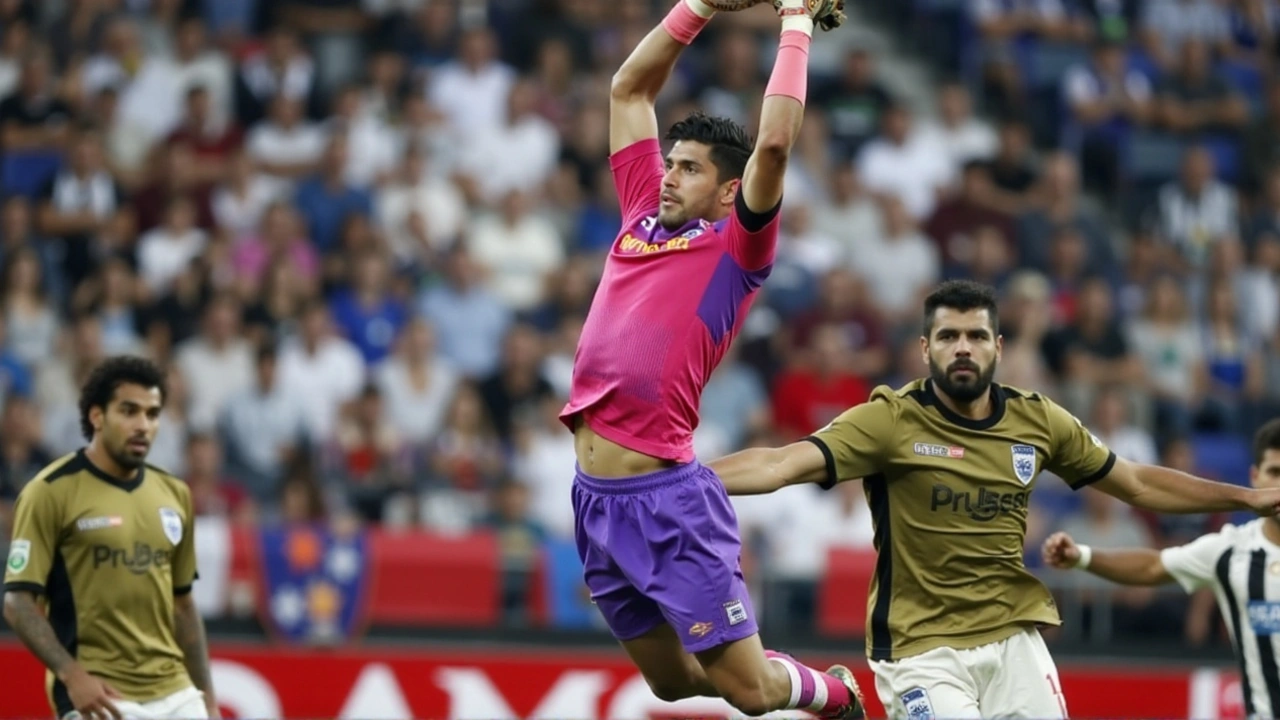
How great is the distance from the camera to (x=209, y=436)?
14117 millimetres

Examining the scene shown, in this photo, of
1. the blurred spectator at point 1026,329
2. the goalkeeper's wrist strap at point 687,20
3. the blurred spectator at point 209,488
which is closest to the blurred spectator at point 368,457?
the blurred spectator at point 209,488

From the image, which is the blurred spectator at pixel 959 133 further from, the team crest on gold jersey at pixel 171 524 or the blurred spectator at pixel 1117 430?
the team crest on gold jersey at pixel 171 524

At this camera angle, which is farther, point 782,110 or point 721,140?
point 721,140

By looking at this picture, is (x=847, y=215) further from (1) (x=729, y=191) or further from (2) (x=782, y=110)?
(2) (x=782, y=110)

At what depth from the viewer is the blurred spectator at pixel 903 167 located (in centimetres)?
1792

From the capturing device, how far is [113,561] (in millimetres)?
9141

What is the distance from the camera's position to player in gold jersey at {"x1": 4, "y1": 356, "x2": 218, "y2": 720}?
9.02 m

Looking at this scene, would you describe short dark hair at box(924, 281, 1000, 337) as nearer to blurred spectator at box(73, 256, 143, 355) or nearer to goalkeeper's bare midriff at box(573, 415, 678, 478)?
goalkeeper's bare midriff at box(573, 415, 678, 478)

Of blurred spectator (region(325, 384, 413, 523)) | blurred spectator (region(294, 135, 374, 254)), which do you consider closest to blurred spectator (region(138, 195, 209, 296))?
blurred spectator (region(294, 135, 374, 254))

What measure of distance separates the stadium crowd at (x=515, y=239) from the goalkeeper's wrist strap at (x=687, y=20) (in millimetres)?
6094

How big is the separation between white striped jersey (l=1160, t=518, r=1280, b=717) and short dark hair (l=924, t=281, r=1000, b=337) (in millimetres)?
1832

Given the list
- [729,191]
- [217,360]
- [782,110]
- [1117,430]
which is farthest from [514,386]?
[782,110]

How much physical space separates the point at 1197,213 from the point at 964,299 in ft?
35.8

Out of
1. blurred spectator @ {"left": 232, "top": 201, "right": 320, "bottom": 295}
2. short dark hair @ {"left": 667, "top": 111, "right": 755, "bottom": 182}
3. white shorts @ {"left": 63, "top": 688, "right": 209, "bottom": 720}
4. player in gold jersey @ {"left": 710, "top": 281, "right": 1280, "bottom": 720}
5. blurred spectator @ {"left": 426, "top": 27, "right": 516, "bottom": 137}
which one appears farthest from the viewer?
blurred spectator @ {"left": 426, "top": 27, "right": 516, "bottom": 137}
